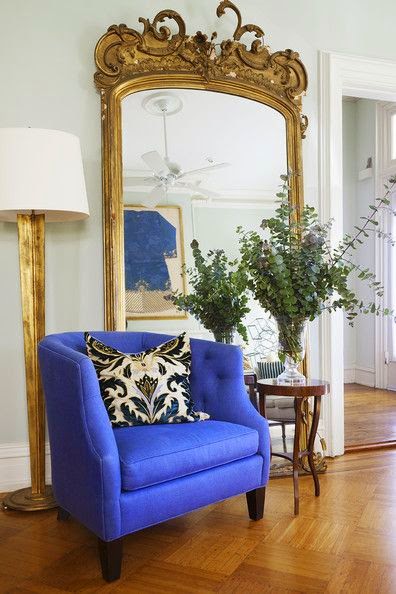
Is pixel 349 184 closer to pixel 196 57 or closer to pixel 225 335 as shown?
pixel 196 57

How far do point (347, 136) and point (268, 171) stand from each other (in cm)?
317

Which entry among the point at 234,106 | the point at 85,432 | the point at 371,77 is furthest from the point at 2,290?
the point at 371,77

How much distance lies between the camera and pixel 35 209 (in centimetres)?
254

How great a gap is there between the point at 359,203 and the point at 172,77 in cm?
357

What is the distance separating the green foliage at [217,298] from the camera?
297cm

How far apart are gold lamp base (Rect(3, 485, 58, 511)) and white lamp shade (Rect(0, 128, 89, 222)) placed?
4.47 feet

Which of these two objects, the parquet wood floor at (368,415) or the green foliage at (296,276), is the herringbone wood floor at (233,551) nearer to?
the green foliage at (296,276)

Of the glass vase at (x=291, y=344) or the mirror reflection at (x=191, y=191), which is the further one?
the mirror reflection at (x=191, y=191)

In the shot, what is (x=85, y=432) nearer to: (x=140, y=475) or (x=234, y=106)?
(x=140, y=475)

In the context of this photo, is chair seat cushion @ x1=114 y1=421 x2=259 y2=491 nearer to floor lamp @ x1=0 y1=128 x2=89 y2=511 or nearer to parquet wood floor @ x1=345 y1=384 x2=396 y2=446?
floor lamp @ x1=0 y1=128 x2=89 y2=511

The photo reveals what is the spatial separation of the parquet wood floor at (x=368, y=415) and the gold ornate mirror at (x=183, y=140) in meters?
1.56

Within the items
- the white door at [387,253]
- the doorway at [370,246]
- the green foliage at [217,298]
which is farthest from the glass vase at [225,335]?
the white door at [387,253]

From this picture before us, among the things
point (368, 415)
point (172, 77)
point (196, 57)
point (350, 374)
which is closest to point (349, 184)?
point (350, 374)

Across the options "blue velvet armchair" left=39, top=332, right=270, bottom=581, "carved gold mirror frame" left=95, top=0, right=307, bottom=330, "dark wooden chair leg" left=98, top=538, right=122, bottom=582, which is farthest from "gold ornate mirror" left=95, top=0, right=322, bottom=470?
"dark wooden chair leg" left=98, top=538, right=122, bottom=582
